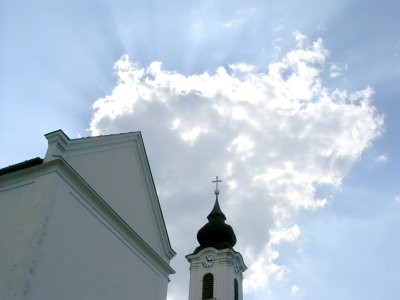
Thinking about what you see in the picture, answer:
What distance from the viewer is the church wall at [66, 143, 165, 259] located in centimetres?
1320

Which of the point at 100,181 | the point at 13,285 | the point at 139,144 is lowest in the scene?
the point at 13,285

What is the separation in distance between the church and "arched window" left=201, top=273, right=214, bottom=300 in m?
15.5

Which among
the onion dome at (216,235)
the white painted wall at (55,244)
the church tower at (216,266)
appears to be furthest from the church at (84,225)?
the onion dome at (216,235)

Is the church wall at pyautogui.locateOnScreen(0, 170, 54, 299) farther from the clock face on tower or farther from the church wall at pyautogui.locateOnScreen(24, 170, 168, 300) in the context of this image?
the clock face on tower

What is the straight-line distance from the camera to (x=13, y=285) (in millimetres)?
9711

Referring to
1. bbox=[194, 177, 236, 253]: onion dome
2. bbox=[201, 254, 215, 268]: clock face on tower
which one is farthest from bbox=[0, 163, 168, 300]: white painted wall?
bbox=[194, 177, 236, 253]: onion dome

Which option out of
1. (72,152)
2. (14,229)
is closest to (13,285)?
(14,229)

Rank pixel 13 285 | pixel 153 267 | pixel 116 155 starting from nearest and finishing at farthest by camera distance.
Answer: pixel 13 285 → pixel 116 155 → pixel 153 267

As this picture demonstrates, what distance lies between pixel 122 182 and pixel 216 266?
764 inches

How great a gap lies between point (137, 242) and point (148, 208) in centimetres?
167

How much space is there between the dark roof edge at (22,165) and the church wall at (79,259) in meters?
0.80

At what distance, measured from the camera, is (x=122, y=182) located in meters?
14.9

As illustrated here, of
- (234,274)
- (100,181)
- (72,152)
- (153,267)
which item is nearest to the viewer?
(72,152)

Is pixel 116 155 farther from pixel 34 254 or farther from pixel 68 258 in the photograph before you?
pixel 34 254
